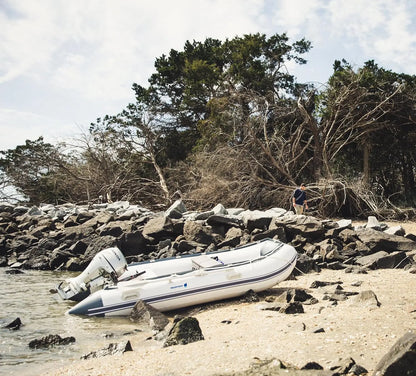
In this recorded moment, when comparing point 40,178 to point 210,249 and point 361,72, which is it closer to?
point 210,249

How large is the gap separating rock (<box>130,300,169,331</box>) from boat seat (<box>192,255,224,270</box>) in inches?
53.5

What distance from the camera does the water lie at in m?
5.12

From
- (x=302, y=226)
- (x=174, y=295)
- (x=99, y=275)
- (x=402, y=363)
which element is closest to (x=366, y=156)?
(x=302, y=226)

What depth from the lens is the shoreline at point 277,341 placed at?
3.97 metres

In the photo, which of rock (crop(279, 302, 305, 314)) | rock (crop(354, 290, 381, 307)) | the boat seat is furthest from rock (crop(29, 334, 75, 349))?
rock (crop(354, 290, 381, 307))

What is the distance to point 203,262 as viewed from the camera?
313 inches

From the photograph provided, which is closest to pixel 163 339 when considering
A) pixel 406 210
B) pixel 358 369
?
pixel 358 369

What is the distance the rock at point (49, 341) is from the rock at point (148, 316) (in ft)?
3.83

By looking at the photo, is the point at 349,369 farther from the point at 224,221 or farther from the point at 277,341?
the point at 224,221

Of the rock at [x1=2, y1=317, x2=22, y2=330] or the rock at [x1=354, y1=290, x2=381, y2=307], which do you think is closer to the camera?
the rock at [x1=354, y1=290, x2=381, y2=307]

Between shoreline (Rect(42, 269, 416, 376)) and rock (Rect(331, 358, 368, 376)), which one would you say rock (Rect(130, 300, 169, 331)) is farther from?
rock (Rect(331, 358, 368, 376))

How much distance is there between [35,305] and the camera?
314 inches

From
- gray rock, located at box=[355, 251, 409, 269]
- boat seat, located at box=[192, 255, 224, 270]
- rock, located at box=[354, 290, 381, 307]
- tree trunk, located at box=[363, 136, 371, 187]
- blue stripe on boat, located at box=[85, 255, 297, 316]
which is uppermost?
tree trunk, located at box=[363, 136, 371, 187]

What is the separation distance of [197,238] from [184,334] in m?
6.25
